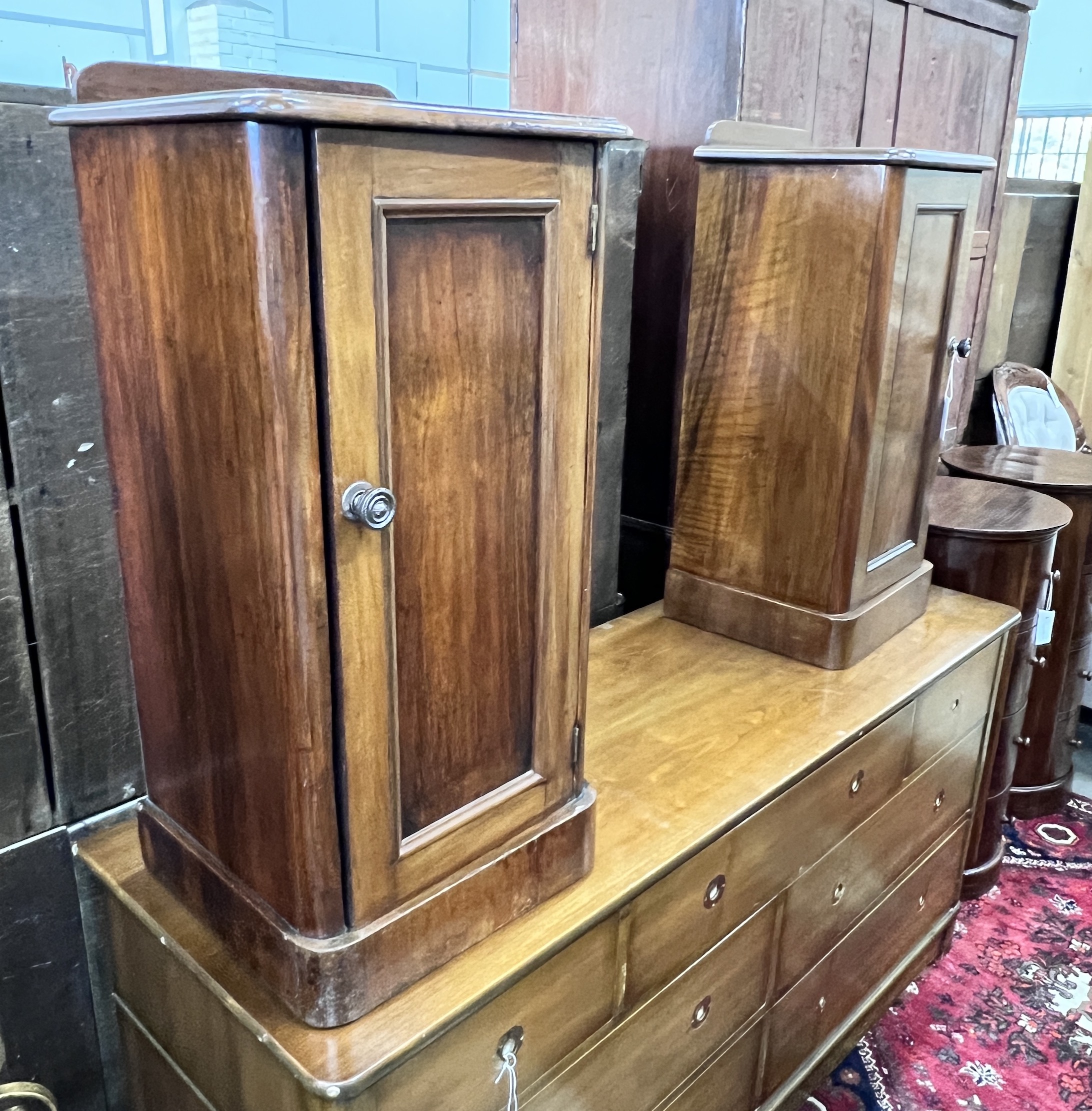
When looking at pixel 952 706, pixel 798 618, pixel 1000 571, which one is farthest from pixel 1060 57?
pixel 798 618

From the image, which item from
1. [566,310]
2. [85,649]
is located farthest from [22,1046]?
[566,310]

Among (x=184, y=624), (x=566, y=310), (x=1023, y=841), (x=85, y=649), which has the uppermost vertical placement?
(x=566, y=310)

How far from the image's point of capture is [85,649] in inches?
46.6

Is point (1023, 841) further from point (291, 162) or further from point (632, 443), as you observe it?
point (291, 162)

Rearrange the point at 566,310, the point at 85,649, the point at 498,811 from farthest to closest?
the point at 85,649
the point at 498,811
the point at 566,310

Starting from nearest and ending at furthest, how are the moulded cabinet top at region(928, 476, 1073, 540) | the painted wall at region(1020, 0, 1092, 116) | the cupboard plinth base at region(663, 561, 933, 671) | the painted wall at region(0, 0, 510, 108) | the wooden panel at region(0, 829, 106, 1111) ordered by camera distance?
the wooden panel at region(0, 829, 106, 1111) < the cupboard plinth base at region(663, 561, 933, 671) < the moulded cabinet top at region(928, 476, 1073, 540) < the painted wall at region(0, 0, 510, 108) < the painted wall at region(1020, 0, 1092, 116)

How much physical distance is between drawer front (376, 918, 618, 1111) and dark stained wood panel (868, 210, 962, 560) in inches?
35.0

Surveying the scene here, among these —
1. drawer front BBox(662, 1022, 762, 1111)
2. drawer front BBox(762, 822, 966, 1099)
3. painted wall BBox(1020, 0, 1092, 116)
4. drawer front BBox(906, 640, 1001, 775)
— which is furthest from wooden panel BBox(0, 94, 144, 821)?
painted wall BBox(1020, 0, 1092, 116)

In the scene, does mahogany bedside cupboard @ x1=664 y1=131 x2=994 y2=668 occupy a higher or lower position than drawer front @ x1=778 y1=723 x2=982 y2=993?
higher

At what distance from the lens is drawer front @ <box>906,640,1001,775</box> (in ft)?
5.92

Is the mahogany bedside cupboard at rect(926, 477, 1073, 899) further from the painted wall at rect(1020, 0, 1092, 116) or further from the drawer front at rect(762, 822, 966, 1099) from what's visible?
the painted wall at rect(1020, 0, 1092, 116)

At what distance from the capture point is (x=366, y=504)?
829 millimetres

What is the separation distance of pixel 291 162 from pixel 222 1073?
0.95 m

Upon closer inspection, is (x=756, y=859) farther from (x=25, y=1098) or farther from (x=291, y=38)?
(x=291, y=38)
